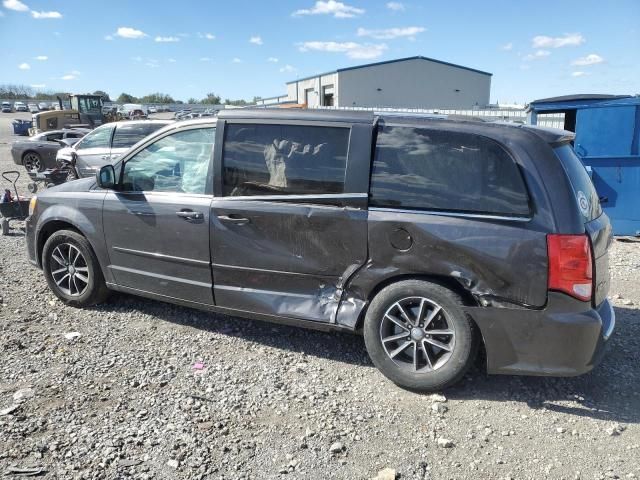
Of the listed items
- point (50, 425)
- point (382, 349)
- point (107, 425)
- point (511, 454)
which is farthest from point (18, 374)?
point (511, 454)

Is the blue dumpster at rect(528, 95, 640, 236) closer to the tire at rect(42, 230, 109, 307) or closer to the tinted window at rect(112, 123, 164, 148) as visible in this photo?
the tire at rect(42, 230, 109, 307)

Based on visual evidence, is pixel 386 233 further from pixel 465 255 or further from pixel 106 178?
pixel 106 178

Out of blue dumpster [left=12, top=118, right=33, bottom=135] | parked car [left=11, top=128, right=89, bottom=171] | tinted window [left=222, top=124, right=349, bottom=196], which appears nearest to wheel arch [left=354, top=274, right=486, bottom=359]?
tinted window [left=222, top=124, right=349, bottom=196]

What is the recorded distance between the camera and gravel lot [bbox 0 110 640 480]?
2.81 meters

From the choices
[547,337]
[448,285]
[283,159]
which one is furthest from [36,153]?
[547,337]

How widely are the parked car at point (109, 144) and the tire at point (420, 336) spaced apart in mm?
9229

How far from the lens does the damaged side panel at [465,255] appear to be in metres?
3.15

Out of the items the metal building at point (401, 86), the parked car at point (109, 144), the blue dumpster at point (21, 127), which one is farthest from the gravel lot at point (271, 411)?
the blue dumpster at point (21, 127)

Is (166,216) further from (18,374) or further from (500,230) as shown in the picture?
(500,230)

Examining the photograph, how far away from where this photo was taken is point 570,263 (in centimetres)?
308

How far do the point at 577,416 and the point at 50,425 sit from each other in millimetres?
3320

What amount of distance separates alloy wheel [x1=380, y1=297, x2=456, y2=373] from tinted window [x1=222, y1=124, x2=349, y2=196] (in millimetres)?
982

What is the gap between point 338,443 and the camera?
2.99m

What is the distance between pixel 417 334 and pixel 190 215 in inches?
78.8
